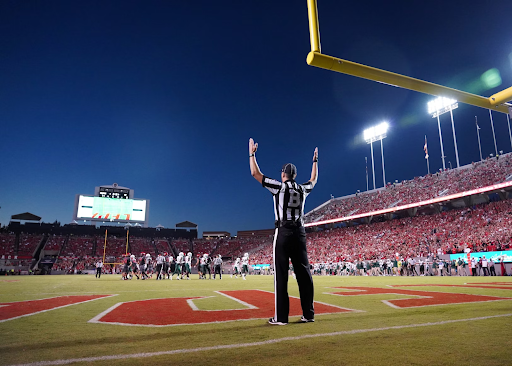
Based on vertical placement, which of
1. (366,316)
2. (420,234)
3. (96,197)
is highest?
(96,197)

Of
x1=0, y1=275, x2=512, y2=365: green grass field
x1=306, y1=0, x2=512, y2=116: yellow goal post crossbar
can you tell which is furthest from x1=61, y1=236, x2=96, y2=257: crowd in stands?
x1=306, y1=0, x2=512, y2=116: yellow goal post crossbar

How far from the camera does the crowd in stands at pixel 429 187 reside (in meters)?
35.7

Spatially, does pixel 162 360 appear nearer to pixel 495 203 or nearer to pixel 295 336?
pixel 295 336

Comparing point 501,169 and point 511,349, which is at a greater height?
point 501,169

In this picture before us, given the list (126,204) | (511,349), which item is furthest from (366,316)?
(126,204)

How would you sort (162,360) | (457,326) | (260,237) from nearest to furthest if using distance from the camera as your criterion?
(162,360) → (457,326) → (260,237)

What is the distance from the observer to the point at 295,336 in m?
3.49

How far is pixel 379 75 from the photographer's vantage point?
641cm

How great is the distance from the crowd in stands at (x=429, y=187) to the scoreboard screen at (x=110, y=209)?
29.2 metres

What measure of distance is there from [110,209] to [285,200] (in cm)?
5054

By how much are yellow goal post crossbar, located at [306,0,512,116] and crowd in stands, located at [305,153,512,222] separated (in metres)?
32.7

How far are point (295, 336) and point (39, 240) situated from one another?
6071 cm

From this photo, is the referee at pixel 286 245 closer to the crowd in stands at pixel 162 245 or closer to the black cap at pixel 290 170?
the black cap at pixel 290 170

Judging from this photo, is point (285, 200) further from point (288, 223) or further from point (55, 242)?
point (55, 242)
